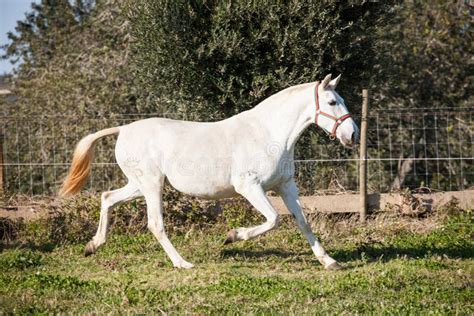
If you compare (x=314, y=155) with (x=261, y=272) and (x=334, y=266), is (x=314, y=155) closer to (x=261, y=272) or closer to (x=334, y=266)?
(x=334, y=266)

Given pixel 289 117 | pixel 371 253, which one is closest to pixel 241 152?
pixel 289 117

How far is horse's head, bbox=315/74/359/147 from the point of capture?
761cm

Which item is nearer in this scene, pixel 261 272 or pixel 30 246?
pixel 261 272

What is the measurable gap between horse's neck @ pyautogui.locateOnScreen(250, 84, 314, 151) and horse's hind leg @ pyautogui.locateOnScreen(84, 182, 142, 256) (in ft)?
6.10

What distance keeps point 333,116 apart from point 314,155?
181 inches

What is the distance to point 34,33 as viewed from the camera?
19906mm

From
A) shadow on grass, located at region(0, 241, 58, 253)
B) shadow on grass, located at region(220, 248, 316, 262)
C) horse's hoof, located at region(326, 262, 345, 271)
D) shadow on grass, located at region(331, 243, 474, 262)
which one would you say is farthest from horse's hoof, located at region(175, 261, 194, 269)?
shadow on grass, located at region(0, 241, 58, 253)

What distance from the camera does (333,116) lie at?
7.64 m

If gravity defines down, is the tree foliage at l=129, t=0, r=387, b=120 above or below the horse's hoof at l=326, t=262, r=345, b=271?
above

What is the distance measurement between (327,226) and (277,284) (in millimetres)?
3490

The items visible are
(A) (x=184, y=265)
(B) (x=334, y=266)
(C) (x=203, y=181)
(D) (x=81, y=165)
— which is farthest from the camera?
(D) (x=81, y=165)

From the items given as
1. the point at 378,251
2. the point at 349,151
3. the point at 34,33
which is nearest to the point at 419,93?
the point at 349,151

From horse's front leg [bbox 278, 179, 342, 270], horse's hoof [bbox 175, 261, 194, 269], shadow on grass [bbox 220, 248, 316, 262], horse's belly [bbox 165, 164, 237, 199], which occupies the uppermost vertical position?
horse's belly [bbox 165, 164, 237, 199]

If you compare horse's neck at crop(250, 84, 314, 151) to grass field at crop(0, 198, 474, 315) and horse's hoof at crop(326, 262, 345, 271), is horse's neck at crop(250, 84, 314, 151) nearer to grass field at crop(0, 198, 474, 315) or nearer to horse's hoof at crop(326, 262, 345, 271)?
horse's hoof at crop(326, 262, 345, 271)
